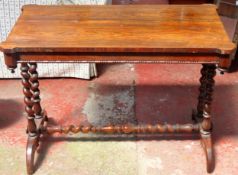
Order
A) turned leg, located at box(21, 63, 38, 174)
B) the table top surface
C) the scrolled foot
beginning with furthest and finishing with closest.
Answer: the scrolled foot, turned leg, located at box(21, 63, 38, 174), the table top surface

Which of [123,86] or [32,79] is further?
[123,86]

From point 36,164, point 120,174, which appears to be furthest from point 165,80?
point 36,164

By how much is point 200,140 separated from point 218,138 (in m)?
0.12

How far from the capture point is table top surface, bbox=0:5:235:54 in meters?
1.60

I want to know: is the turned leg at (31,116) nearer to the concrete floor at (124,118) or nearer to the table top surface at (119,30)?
the concrete floor at (124,118)

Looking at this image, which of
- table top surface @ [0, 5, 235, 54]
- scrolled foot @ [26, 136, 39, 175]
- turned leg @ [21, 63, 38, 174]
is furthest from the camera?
scrolled foot @ [26, 136, 39, 175]

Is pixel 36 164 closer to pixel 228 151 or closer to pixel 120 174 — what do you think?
pixel 120 174

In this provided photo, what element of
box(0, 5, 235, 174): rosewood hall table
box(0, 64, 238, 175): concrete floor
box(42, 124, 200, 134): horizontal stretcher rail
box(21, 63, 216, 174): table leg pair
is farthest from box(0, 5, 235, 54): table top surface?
box(0, 64, 238, 175): concrete floor

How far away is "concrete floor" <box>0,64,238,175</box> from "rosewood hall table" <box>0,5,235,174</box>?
5.0 inches

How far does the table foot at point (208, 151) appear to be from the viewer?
6.44ft

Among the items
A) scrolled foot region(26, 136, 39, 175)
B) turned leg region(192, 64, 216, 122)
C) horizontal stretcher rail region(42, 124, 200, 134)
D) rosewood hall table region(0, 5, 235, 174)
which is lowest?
scrolled foot region(26, 136, 39, 175)

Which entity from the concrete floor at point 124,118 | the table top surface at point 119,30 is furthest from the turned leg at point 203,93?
the table top surface at point 119,30

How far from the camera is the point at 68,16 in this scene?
191 centimetres

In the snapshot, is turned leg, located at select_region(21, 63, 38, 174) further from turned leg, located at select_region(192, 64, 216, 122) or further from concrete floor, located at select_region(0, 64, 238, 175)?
turned leg, located at select_region(192, 64, 216, 122)
